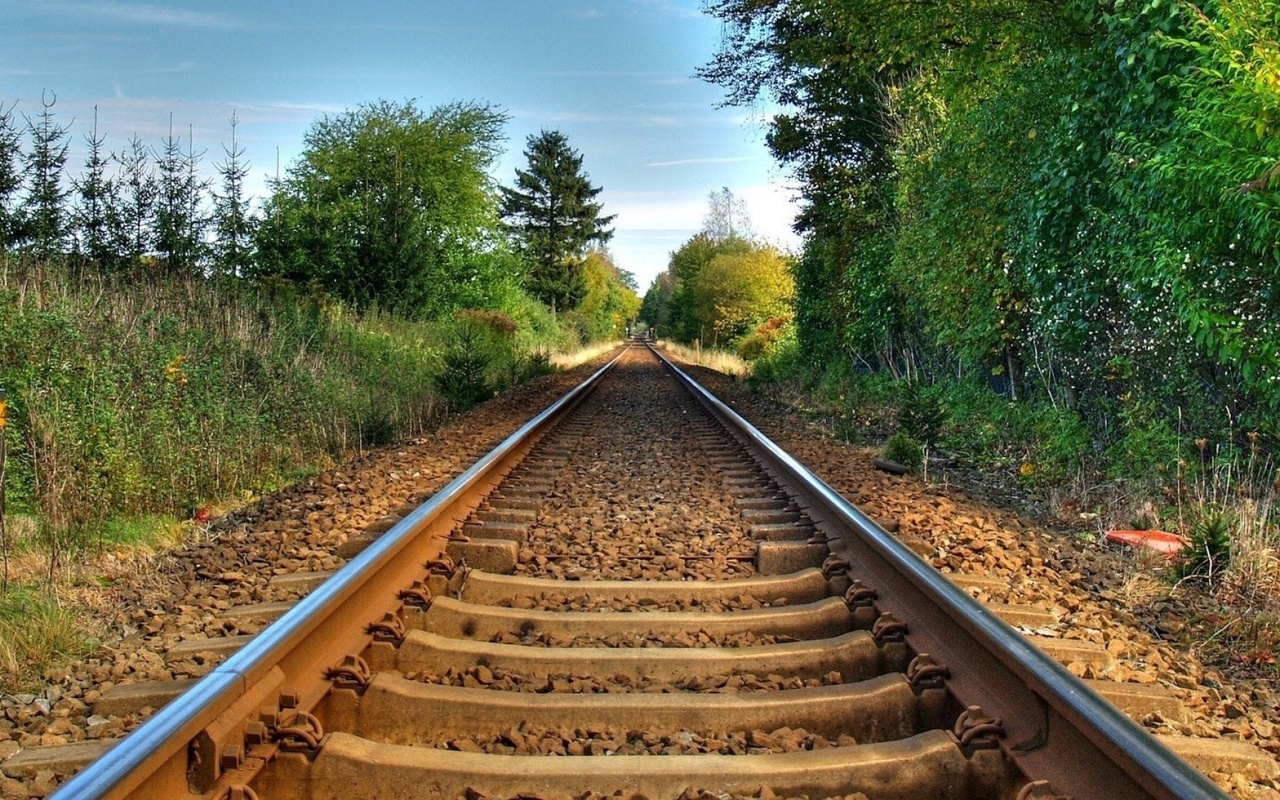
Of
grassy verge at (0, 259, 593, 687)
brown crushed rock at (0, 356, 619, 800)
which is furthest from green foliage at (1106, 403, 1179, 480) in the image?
grassy verge at (0, 259, 593, 687)

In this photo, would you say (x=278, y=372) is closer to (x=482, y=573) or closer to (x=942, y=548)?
(x=482, y=573)

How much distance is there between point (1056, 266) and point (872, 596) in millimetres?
5859

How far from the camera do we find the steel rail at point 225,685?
1997mm

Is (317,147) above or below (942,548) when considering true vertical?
above

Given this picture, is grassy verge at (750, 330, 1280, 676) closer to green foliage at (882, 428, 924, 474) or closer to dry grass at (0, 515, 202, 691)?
green foliage at (882, 428, 924, 474)

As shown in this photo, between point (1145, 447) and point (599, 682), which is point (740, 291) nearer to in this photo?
point (1145, 447)

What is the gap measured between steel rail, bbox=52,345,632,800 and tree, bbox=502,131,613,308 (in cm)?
5571

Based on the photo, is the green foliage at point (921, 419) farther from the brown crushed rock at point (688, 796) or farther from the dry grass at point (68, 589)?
the brown crushed rock at point (688, 796)

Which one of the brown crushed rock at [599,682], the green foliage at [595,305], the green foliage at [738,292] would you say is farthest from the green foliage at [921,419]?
the green foliage at [595,305]

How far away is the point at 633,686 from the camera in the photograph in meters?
3.24

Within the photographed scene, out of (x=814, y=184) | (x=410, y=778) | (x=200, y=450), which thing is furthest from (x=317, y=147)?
(x=410, y=778)

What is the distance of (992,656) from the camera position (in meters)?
2.96

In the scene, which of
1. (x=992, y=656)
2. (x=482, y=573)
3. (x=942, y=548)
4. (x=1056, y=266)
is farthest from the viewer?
(x=1056, y=266)

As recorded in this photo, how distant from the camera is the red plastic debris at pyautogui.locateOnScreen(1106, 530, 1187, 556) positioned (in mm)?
5426
